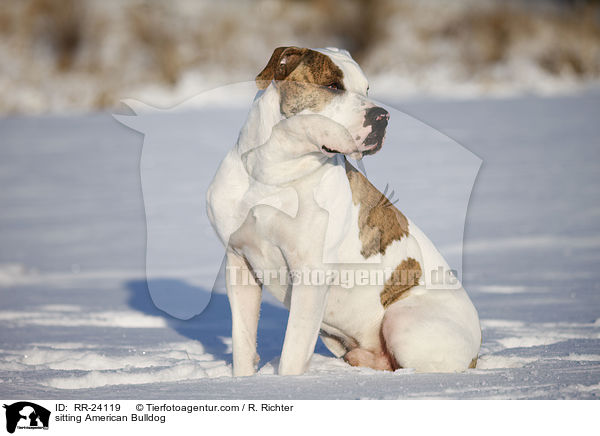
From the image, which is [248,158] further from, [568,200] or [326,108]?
[568,200]

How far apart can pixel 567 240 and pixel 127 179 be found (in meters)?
6.99

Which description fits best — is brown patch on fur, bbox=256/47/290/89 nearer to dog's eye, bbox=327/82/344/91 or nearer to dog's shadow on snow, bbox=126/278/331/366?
dog's eye, bbox=327/82/344/91

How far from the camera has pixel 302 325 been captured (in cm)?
358

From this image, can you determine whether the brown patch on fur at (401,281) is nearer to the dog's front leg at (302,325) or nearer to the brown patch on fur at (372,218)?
the brown patch on fur at (372,218)

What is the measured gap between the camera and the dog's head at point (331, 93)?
3.27 metres

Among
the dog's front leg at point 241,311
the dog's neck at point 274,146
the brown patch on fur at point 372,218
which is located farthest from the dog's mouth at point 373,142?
the dog's front leg at point 241,311

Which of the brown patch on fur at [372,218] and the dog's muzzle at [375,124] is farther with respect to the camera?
the brown patch on fur at [372,218]

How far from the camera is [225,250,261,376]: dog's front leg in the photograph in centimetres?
381

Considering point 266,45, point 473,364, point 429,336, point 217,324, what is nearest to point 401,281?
point 429,336

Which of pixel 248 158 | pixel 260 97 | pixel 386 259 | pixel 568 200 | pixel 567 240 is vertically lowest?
pixel 386 259

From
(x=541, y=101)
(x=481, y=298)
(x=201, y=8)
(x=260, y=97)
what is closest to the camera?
(x=260, y=97)

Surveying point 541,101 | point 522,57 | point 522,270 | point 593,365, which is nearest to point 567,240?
point 522,270

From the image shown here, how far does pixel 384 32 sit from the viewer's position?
25922 millimetres
